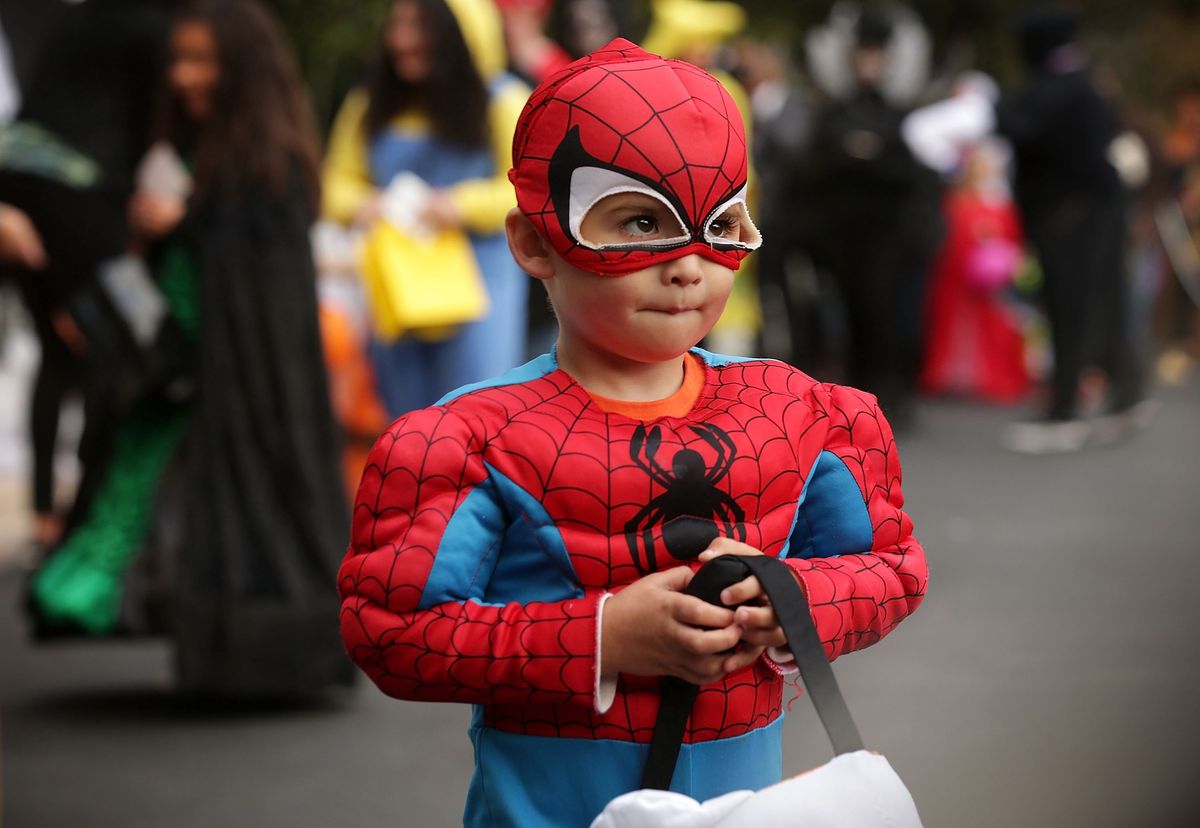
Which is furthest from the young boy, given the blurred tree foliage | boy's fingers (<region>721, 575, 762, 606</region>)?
the blurred tree foliage

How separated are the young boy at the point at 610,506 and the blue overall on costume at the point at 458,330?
377 centimetres

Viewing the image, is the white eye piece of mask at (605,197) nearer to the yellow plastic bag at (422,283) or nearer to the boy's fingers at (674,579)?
the boy's fingers at (674,579)

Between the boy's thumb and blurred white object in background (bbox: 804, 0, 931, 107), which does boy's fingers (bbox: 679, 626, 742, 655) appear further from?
blurred white object in background (bbox: 804, 0, 931, 107)

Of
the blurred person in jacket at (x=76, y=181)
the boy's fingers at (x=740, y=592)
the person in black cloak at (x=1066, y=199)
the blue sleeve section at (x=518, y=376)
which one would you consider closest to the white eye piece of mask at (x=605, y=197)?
the blue sleeve section at (x=518, y=376)

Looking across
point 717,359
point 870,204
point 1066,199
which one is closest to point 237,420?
point 717,359

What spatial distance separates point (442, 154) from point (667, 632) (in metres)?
4.15

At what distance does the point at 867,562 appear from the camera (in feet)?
6.54

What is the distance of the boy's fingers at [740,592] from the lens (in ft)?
5.96

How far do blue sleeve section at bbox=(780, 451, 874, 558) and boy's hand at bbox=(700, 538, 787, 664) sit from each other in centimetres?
20

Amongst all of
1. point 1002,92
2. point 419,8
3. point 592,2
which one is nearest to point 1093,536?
point 592,2

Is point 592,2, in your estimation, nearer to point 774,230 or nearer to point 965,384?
point 774,230

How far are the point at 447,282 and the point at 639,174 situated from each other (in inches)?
152

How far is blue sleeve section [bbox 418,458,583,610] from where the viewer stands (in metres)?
1.87

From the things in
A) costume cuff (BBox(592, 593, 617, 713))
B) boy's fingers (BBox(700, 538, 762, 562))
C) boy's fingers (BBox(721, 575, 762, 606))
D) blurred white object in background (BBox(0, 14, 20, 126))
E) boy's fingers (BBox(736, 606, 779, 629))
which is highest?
blurred white object in background (BBox(0, 14, 20, 126))
